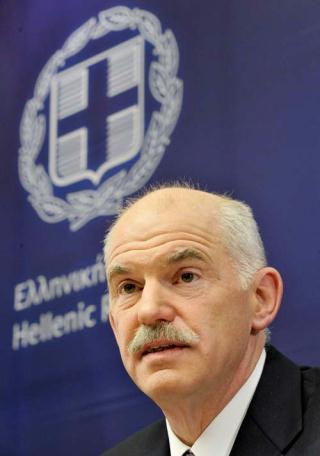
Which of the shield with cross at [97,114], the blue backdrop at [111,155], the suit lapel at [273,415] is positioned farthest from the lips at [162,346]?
the shield with cross at [97,114]

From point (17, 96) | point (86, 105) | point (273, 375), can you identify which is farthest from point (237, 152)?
point (17, 96)

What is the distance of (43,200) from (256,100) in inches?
39.3

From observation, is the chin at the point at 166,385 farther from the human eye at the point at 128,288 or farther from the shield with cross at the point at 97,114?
the shield with cross at the point at 97,114

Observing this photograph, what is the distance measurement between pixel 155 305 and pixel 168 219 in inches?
8.5

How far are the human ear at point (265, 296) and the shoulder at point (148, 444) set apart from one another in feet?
1.17

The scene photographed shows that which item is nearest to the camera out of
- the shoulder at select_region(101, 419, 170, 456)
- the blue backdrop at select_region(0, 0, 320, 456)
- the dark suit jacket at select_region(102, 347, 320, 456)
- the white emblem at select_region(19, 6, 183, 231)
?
the dark suit jacket at select_region(102, 347, 320, 456)

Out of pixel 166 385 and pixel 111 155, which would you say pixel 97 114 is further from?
pixel 166 385

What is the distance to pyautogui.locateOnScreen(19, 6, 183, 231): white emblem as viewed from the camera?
124 inches

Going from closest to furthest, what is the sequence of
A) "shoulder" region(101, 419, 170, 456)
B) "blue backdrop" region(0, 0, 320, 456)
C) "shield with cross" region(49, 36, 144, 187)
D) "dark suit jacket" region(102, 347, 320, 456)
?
"dark suit jacket" region(102, 347, 320, 456)
"shoulder" region(101, 419, 170, 456)
"blue backdrop" region(0, 0, 320, 456)
"shield with cross" region(49, 36, 144, 187)

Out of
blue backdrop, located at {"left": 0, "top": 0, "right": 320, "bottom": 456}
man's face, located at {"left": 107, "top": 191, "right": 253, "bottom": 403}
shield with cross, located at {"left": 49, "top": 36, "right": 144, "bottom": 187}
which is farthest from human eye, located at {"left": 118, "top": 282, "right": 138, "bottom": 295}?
shield with cross, located at {"left": 49, "top": 36, "right": 144, "bottom": 187}

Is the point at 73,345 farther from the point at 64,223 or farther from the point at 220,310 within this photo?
the point at 220,310

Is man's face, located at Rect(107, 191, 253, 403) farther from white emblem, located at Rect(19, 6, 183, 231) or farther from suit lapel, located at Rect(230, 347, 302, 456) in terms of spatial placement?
white emblem, located at Rect(19, 6, 183, 231)

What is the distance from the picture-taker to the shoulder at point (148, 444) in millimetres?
2197

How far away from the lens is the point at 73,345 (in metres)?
3.25
